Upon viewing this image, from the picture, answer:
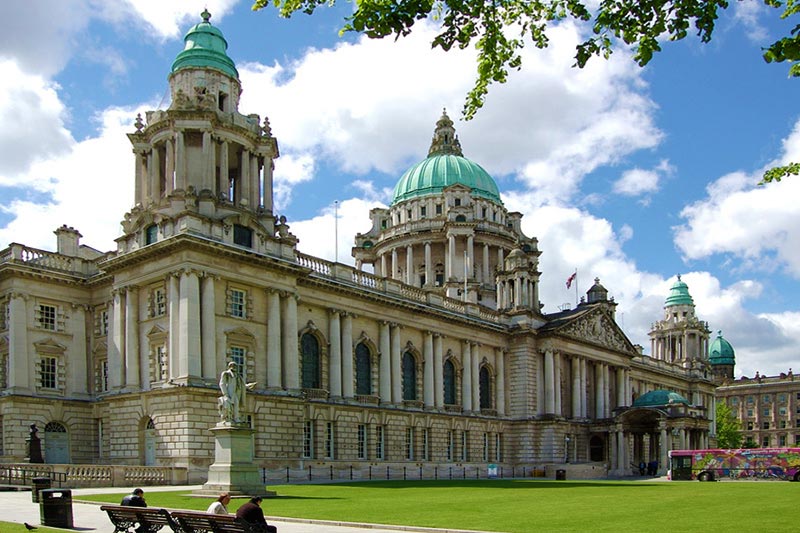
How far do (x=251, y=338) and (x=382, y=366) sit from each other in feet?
47.3

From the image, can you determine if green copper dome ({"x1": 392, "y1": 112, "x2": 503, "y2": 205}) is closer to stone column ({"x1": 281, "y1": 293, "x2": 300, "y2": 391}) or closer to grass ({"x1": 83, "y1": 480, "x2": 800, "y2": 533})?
stone column ({"x1": 281, "y1": 293, "x2": 300, "y2": 391})

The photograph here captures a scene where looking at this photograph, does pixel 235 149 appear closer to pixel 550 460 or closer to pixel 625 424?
pixel 550 460

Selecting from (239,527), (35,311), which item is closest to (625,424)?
(35,311)

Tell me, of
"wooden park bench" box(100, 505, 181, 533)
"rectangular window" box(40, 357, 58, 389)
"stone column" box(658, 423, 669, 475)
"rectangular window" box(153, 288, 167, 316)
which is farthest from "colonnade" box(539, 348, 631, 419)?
"wooden park bench" box(100, 505, 181, 533)

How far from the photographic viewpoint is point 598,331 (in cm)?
8462

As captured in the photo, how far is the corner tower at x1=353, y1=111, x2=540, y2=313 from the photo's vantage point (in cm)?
9444

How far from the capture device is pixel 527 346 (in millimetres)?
75938

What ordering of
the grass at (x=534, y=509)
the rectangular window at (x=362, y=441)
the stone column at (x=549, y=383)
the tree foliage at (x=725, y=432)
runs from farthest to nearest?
the tree foliage at (x=725, y=432) < the stone column at (x=549, y=383) < the rectangular window at (x=362, y=441) < the grass at (x=534, y=509)

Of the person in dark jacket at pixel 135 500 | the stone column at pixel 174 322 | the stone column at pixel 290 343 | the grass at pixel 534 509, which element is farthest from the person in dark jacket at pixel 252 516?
the stone column at pixel 290 343

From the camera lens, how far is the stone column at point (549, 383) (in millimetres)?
75562

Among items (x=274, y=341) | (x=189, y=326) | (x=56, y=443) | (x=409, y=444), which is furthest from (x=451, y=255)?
(x=56, y=443)

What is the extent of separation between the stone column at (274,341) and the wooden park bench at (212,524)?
1318 inches

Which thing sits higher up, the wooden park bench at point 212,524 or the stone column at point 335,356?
the stone column at point 335,356

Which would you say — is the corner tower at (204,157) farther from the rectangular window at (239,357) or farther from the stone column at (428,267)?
the stone column at (428,267)
